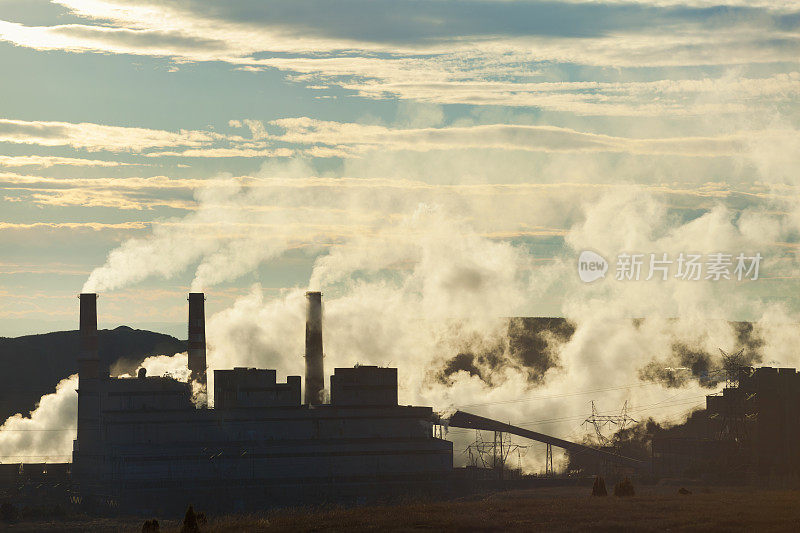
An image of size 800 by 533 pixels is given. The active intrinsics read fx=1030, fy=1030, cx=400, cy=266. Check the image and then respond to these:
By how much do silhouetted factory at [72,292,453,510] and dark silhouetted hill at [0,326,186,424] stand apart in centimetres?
5031

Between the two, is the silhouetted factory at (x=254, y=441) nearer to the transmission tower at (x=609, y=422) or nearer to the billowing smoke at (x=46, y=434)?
the billowing smoke at (x=46, y=434)

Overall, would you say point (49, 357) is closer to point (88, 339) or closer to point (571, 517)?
point (88, 339)

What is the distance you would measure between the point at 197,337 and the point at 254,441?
14962mm

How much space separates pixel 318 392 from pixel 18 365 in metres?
69.7

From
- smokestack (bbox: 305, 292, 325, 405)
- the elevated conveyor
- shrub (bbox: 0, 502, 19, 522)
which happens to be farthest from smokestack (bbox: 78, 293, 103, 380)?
the elevated conveyor

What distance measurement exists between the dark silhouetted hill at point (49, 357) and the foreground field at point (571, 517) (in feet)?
313

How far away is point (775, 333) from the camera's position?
142m

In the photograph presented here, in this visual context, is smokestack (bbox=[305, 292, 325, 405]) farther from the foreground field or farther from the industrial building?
the foreground field

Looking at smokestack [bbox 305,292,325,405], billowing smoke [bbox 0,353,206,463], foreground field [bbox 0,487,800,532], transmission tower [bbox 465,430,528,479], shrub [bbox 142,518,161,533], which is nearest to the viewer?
foreground field [bbox 0,487,800,532]

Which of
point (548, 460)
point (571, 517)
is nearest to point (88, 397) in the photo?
point (548, 460)

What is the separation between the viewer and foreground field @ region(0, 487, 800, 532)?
39.3 meters

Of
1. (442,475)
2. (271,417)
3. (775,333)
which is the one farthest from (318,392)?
(775,333)

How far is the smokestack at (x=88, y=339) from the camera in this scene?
90.0 m

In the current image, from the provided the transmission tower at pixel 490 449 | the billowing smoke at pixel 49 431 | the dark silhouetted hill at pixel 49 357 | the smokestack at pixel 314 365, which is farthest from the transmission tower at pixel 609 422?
the dark silhouetted hill at pixel 49 357
